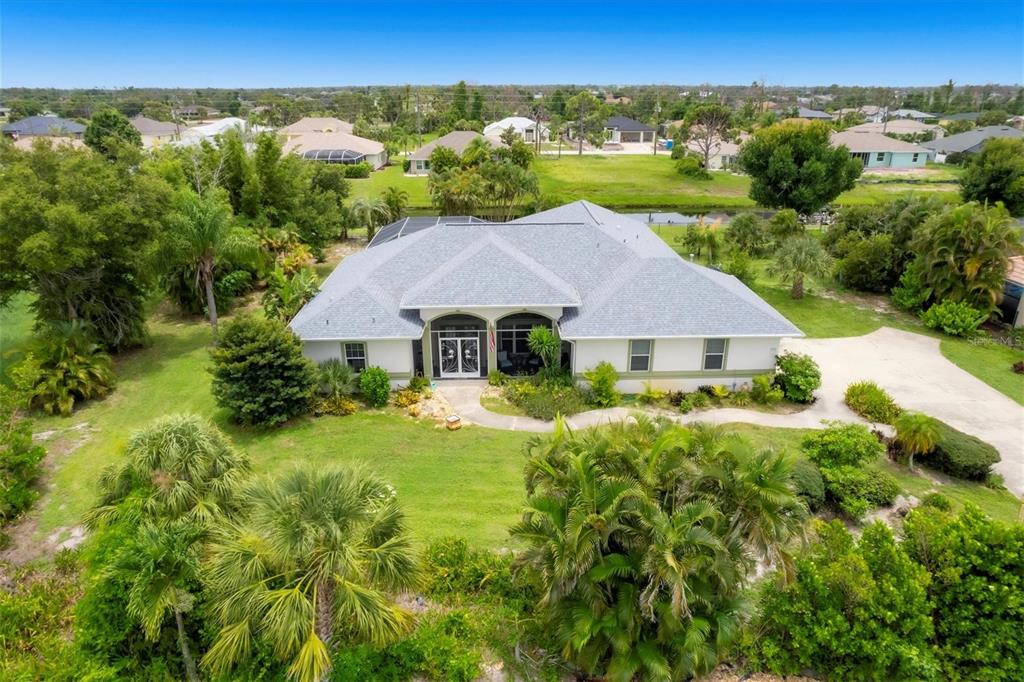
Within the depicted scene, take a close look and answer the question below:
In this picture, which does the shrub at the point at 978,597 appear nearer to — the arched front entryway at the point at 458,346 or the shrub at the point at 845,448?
the shrub at the point at 845,448

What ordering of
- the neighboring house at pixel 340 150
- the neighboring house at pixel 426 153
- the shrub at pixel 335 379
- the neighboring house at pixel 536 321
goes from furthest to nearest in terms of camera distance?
the neighboring house at pixel 426 153 → the neighboring house at pixel 340 150 → the neighboring house at pixel 536 321 → the shrub at pixel 335 379

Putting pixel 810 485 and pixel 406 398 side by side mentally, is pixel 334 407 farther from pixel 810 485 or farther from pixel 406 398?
pixel 810 485

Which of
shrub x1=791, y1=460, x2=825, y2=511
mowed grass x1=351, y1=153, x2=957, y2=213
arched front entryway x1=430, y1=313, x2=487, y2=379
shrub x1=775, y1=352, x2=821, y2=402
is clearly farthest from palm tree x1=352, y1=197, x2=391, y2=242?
shrub x1=791, y1=460, x2=825, y2=511

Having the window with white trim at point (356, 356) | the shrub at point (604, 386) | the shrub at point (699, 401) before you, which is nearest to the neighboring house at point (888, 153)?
the shrub at point (699, 401)

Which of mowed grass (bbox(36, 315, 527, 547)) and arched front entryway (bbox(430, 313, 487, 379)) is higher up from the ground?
arched front entryway (bbox(430, 313, 487, 379))

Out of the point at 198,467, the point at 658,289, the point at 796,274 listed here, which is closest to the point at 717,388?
the point at 658,289

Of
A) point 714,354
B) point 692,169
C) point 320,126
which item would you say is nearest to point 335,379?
point 714,354

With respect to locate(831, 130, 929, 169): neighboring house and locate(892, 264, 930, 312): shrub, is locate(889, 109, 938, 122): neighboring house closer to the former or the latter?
locate(831, 130, 929, 169): neighboring house
